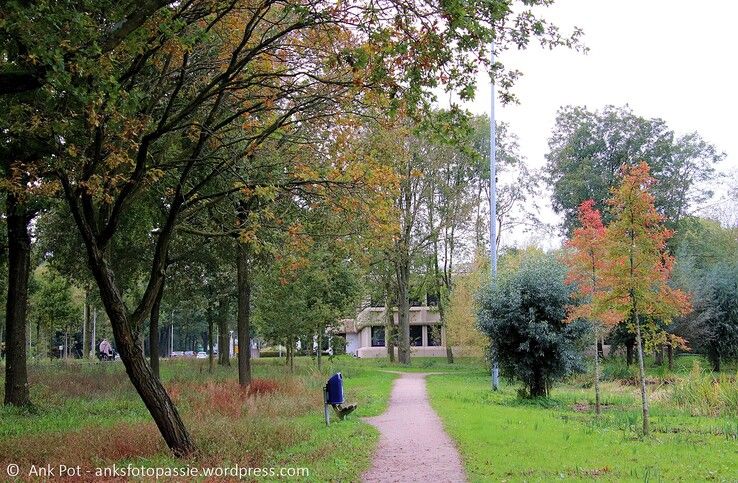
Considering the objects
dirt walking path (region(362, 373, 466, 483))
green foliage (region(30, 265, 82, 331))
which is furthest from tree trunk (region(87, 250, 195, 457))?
green foliage (region(30, 265, 82, 331))

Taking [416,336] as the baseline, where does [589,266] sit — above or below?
above

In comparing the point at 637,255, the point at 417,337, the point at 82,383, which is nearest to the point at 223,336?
the point at 82,383

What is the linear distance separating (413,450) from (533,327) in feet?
31.7

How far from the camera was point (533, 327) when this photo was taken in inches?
747

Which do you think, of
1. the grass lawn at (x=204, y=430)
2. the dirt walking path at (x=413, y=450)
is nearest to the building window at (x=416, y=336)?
the grass lawn at (x=204, y=430)

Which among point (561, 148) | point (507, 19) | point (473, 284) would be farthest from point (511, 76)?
point (561, 148)

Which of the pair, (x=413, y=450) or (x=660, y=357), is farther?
(x=660, y=357)

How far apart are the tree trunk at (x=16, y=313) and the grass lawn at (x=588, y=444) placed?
33.7 ft

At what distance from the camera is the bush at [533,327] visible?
A: 1903 centimetres

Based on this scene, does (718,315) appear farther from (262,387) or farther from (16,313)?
(16,313)

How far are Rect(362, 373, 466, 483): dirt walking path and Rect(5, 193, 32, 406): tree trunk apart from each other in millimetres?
8520

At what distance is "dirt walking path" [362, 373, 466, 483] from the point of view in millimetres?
8336

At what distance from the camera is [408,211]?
40250mm

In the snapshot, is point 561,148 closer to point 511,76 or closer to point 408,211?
point 408,211
